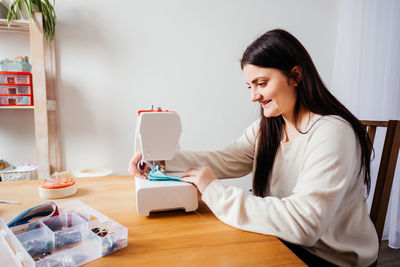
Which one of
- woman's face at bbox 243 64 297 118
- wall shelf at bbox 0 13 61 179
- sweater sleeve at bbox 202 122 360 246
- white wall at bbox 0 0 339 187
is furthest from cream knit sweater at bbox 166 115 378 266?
wall shelf at bbox 0 13 61 179

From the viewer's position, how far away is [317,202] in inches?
26.3

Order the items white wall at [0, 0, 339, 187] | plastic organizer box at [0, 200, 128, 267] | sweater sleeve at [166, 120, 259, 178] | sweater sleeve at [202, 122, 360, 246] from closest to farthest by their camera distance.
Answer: plastic organizer box at [0, 200, 128, 267] → sweater sleeve at [202, 122, 360, 246] → sweater sleeve at [166, 120, 259, 178] → white wall at [0, 0, 339, 187]

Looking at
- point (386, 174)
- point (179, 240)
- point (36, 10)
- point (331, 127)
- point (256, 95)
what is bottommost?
point (179, 240)

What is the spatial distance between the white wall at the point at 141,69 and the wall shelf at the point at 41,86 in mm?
62

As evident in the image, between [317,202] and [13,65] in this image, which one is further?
[13,65]

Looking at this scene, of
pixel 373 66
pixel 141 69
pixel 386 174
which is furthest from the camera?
pixel 373 66

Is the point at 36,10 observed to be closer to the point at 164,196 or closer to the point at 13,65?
the point at 13,65

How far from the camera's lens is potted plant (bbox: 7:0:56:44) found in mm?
1443

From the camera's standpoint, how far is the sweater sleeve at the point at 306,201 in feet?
2.15

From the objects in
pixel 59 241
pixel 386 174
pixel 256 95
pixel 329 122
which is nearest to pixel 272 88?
pixel 256 95

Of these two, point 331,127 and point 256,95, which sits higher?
point 256,95

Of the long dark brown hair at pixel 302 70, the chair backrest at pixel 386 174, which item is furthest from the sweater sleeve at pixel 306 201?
the chair backrest at pixel 386 174

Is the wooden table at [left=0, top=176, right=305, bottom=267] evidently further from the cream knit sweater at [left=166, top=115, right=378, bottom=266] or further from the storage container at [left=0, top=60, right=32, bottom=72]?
the storage container at [left=0, top=60, right=32, bottom=72]

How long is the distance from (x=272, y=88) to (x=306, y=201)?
0.41 m
